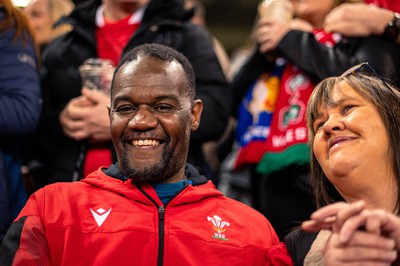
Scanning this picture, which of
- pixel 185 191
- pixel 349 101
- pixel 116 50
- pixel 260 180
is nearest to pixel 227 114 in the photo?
pixel 260 180

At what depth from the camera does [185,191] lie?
2.69 metres

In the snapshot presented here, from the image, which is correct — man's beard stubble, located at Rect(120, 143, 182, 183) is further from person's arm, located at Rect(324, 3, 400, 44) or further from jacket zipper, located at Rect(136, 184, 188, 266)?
person's arm, located at Rect(324, 3, 400, 44)

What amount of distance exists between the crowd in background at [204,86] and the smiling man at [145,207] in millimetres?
402

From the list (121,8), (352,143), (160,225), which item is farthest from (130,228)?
(121,8)

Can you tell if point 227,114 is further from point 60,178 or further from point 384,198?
point 384,198

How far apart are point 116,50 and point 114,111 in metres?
0.83

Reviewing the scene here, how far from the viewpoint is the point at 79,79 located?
346 centimetres

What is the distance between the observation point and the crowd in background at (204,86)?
3102 millimetres

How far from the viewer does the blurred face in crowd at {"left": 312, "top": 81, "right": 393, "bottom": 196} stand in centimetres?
233

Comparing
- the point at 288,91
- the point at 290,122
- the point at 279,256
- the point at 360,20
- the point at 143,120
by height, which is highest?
the point at 360,20

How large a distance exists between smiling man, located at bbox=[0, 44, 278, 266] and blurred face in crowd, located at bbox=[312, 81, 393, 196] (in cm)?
43

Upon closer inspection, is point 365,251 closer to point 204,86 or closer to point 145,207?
point 145,207

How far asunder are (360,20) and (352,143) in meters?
0.94

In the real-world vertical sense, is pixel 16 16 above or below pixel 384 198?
above
